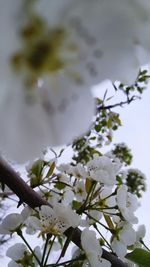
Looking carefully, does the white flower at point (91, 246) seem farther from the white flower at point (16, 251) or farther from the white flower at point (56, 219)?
the white flower at point (16, 251)

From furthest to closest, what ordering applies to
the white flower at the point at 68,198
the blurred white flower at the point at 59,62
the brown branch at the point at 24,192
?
the white flower at the point at 68,198 < the brown branch at the point at 24,192 < the blurred white flower at the point at 59,62

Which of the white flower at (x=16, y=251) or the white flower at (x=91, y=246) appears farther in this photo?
the white flower at (x=16, y=251)

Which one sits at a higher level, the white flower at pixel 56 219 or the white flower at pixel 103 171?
the white flower at pixel 103 171

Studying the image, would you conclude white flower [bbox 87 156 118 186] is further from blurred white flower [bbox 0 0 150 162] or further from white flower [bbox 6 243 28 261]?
blurred white flower [bbox 0 0 150 162]

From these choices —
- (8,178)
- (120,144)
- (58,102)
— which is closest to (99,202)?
(8,178)

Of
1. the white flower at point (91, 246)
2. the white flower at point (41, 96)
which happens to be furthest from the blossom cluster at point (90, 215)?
the white flower at point (41, 96)

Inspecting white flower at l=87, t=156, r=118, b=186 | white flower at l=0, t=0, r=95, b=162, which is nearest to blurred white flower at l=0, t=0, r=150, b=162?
white flower at l=0, t=0, r=95, b=162

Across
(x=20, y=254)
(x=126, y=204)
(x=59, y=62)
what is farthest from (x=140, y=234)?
(x=59, y=62)

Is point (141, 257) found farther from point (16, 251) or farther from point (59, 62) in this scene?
point (59, 62)
